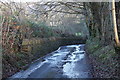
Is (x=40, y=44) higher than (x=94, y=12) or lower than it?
lower

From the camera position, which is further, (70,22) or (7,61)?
(70,22)

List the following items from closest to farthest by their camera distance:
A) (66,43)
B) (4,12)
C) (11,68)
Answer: (11,68)
(4,12)
(66,43)

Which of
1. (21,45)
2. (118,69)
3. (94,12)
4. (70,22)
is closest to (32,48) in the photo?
(21,45)

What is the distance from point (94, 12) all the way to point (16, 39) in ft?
23.4

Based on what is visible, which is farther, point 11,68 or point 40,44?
point 40,44

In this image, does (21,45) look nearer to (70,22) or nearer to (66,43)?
(66,43)

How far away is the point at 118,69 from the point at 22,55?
6.24 metres

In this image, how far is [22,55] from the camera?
9.28m

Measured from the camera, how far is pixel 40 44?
13.1m

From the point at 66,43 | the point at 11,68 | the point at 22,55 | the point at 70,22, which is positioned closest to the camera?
the point at 11,68

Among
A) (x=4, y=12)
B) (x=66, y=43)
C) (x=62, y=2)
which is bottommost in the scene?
(x=66, y=43)

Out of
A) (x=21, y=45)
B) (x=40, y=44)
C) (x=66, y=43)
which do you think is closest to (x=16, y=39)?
(x=21, y=45)

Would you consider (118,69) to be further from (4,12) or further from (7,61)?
(4,12)

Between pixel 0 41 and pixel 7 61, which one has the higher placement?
pixel 0 41
